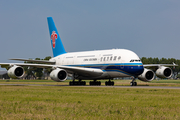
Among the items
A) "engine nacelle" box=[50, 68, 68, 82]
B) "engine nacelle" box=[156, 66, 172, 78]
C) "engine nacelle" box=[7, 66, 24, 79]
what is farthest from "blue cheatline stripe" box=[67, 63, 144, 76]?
"engine nacelle" box=[7, 66, 24, 79]

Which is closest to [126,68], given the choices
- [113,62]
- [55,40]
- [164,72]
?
[113,62]

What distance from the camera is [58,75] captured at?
33.6 metres

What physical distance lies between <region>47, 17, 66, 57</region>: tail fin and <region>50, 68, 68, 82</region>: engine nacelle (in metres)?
10.7

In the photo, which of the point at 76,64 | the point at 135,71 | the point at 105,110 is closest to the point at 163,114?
the point at 105,110

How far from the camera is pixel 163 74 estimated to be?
121ft

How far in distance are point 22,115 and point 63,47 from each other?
115 feet

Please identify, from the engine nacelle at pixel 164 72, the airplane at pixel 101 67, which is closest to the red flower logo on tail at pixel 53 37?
the airplane at pixel 101 67

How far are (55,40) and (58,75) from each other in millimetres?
12251

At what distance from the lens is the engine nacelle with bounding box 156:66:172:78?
3700 centimetres

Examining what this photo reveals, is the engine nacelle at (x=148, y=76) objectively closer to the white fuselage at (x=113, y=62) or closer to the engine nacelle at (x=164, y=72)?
the engine nacelle at (x=164, y=72)

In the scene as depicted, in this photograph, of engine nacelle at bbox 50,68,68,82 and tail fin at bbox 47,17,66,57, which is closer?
engine nacelle at bbox 50,68,68,82

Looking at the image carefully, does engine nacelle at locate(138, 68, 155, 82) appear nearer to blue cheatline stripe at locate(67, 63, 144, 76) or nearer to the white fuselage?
the white fuselage

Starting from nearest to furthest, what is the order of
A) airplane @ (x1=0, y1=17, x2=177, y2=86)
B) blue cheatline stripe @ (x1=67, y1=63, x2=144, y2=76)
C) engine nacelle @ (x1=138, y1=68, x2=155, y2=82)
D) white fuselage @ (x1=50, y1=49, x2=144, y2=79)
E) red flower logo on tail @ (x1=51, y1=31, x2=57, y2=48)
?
blue cheatline stripe @ (x1=67, y1=63, x2=144, y2=76) < white fuselage @ (x1=50, y1=49, x2=144, y2=79) < airplane @ (x1=0, y1=17, x2=177, y2=86) < engine nacelle @ (x1=138, y1=68, x2=155, y2=82) < red flower logo on tail @ (x1=51, y1=31, x2=57, y2=48)

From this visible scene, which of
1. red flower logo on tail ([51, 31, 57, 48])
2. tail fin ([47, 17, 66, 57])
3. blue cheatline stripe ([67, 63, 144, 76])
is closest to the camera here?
blue cheatline stripe ([67, 63, 144, 76])
